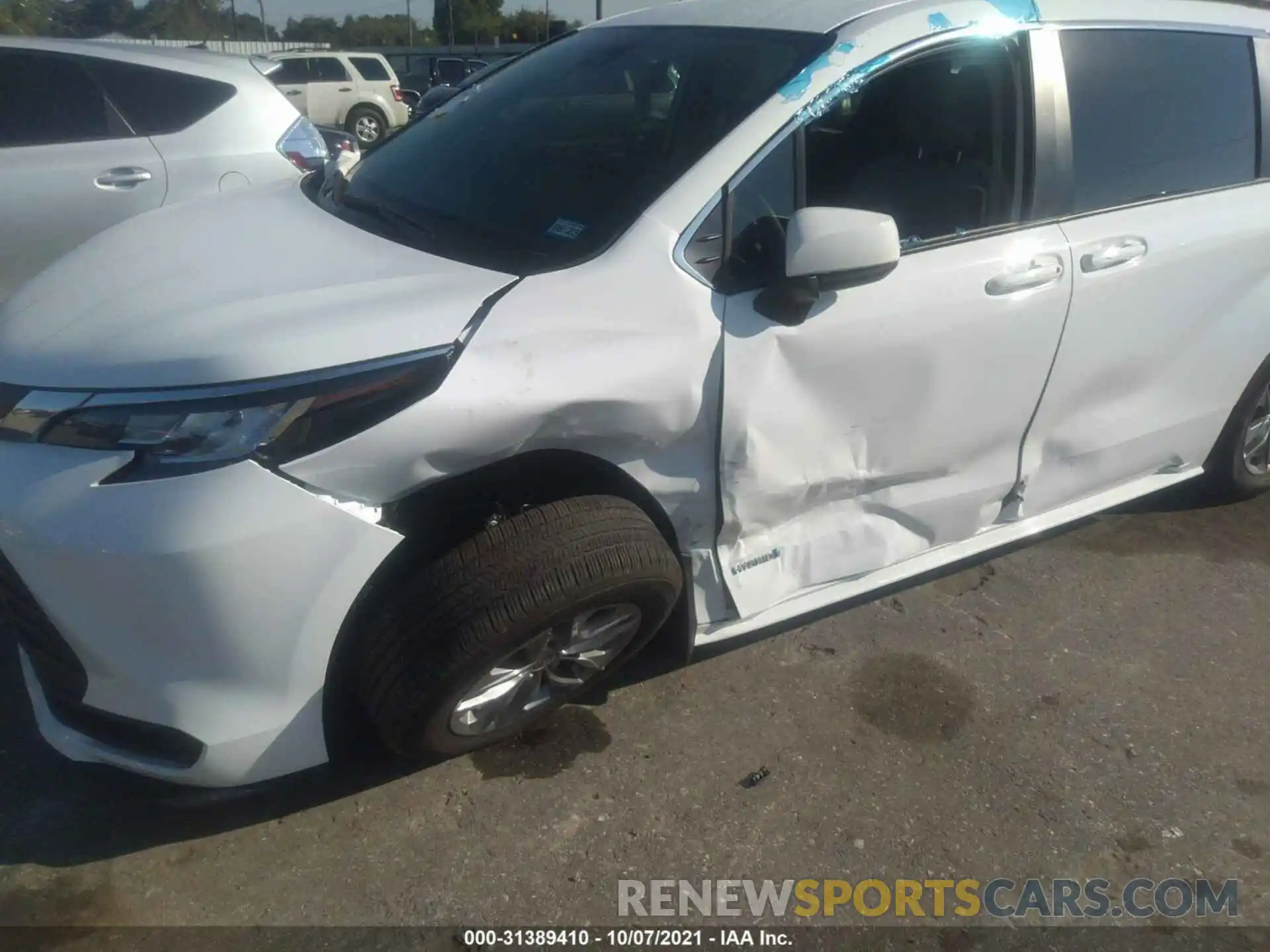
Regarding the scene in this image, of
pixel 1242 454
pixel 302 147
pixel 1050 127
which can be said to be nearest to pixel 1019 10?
pixel 1050 127

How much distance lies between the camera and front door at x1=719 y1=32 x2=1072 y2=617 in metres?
2.53

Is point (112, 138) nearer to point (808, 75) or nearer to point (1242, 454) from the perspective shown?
point (808, 75)

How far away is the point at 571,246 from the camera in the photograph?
2443mm

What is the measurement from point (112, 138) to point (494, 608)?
11.7ft

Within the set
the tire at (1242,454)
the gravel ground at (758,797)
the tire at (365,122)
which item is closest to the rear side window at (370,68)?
the tire at (365,122)

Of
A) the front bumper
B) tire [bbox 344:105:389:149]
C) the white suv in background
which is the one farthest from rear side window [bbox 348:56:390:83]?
the front bumper

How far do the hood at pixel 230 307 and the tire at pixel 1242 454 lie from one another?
2.83m

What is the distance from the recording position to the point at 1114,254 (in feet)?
10.0

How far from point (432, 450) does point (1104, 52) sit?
236cm

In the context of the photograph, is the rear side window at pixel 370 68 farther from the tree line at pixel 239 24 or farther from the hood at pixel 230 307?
the hood at pixel 230 307

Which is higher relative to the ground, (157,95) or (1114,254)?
(157,95)

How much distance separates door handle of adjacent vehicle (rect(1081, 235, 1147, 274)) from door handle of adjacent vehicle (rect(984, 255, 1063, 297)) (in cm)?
12

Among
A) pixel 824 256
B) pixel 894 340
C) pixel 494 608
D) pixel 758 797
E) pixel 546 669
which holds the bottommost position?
pixel 758 797

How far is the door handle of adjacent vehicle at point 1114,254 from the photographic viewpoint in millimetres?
3000
